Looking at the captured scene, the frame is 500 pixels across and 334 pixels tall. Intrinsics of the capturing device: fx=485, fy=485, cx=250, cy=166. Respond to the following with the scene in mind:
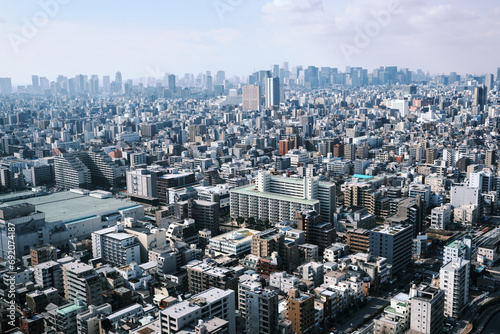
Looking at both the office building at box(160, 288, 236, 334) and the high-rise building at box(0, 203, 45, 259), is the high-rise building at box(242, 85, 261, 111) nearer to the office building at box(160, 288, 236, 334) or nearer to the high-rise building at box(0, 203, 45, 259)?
the high-rise building at box(0, 203, 45, 259)

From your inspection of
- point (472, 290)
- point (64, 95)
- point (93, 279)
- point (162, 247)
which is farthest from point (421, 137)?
point (64, 95)

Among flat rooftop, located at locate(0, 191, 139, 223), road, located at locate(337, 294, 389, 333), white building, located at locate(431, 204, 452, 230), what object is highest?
flat rooftop, located at locate(0, 191, 139, 223)

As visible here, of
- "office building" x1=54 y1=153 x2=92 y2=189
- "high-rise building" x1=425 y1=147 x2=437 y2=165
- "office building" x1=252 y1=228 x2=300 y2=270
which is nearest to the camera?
"office building" x1=252 y1=228 x2=300 y2=270

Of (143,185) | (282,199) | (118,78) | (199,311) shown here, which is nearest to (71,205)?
(143,185)

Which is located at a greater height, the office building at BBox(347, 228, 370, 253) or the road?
the office building at BBox(347, 228, 370, 253)

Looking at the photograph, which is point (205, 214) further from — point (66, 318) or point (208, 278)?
point (66, 318)

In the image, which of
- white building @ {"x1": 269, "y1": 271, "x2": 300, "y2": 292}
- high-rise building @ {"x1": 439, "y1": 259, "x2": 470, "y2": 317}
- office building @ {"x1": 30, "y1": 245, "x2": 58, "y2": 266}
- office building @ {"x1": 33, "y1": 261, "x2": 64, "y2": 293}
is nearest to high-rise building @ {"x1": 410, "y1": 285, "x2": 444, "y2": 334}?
high-rise building @ {"x1": 439, "y1": 259, "x2": 470, "y2": 317}
